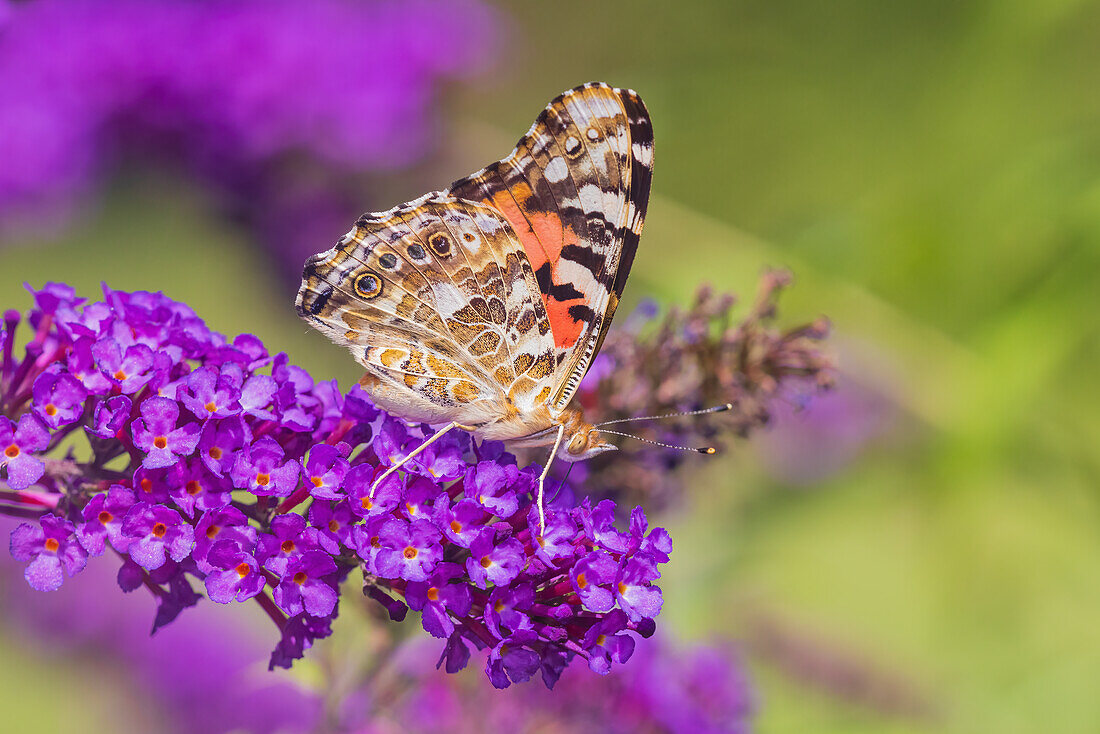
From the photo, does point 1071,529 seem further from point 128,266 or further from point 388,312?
point 128,266

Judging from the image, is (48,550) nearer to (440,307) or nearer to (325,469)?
(325,469)

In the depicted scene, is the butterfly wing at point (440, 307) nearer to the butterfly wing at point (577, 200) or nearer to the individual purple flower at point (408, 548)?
the butterfly wing at point (577, 200)

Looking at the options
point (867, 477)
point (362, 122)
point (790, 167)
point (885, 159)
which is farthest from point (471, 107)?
point (867, 477)

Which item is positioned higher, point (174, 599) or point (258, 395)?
point (258, 395)

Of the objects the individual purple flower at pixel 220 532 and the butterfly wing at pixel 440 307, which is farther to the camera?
the butterfly wing at pixel 440 307

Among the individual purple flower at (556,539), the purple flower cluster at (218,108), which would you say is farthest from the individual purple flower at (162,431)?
the purple flower cluster at (218,108)

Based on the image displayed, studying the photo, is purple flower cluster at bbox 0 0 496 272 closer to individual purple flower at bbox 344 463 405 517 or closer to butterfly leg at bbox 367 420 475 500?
butterfly leg at bbox 367 420 475 500

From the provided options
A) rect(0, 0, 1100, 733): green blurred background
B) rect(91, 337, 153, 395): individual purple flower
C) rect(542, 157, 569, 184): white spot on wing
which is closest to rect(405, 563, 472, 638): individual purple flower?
rect(91, 337, 153, 395): individual purple flower

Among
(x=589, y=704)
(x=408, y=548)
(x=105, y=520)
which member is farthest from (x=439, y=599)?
(x=589, y=704)
